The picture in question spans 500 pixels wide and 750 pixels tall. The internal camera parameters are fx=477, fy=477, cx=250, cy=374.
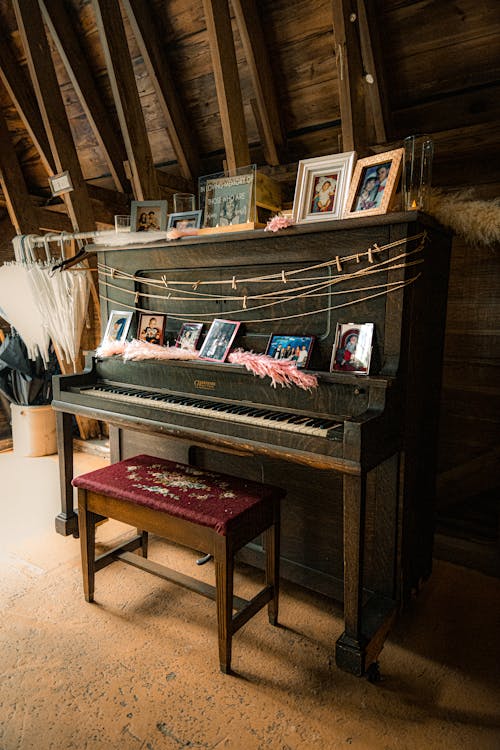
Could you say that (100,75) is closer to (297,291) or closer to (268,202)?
(268,202)

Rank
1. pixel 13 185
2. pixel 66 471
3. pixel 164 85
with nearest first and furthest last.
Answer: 1. pixel 66 471
2. pixel 164 85
3. pixel 13 185

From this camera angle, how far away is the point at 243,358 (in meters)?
2.10

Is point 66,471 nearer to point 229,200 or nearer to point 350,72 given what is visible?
point 229,200

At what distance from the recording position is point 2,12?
3.41 metres

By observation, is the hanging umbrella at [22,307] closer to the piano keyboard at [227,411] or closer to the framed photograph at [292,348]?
the piano keyboard at [227,411]

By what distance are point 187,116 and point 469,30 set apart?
1.89m

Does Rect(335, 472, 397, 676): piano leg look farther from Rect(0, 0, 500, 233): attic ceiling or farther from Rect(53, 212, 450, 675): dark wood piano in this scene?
Rect(0, 0, 500, 233): attic ceiling

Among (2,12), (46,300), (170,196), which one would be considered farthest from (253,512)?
(2,12)

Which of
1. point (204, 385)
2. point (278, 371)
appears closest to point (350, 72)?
point (278, 371)

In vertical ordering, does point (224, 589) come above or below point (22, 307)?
below

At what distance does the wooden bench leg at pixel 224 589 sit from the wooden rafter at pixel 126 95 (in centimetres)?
245

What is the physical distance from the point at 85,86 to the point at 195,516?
3.23m

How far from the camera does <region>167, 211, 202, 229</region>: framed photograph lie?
243 centimetres

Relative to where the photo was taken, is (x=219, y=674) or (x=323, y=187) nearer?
(x=219, y=674)
